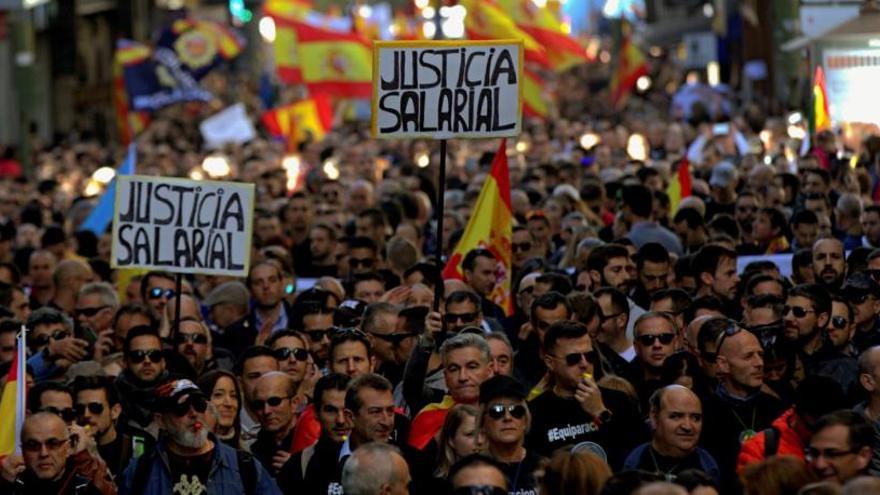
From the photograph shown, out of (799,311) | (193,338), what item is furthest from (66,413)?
(799,311)

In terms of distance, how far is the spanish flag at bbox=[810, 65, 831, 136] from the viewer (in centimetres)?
2100

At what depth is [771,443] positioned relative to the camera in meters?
8.50

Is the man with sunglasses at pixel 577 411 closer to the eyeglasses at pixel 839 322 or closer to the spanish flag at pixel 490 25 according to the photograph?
the eyeglasses at pixel 839 322

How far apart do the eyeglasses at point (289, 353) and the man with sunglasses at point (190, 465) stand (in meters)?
2.06

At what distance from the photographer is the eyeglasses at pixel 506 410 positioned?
28.7 feet

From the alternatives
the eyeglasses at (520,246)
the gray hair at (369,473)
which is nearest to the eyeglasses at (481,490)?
the gray hair at (369,473)

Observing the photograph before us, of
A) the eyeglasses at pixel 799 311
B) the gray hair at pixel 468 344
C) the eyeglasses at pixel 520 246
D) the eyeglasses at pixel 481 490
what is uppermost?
the eyeglasses at pixel 520 246

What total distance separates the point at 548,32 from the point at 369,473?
85.2 ft

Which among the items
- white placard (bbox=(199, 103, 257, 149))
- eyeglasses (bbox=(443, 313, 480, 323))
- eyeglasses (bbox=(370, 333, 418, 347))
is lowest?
eyeglasses (bbox=(370, 333, 418, 347))

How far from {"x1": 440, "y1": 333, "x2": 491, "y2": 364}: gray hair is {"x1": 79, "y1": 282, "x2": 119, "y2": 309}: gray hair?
4.69 metres

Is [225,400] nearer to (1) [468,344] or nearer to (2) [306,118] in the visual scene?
(1) [468,344]

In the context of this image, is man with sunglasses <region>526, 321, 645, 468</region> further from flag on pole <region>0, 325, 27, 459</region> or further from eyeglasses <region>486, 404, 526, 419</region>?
flag on pole <region>0, 325, 27, 459</region>

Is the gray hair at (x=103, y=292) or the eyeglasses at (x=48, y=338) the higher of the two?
the gray hair at (x=103, y=292)

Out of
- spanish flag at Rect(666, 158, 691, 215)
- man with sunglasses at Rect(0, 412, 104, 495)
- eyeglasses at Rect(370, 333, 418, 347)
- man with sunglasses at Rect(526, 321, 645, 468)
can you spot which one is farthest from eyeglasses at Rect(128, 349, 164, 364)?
spanish flag at Rect(666, 158, 691, 215)
